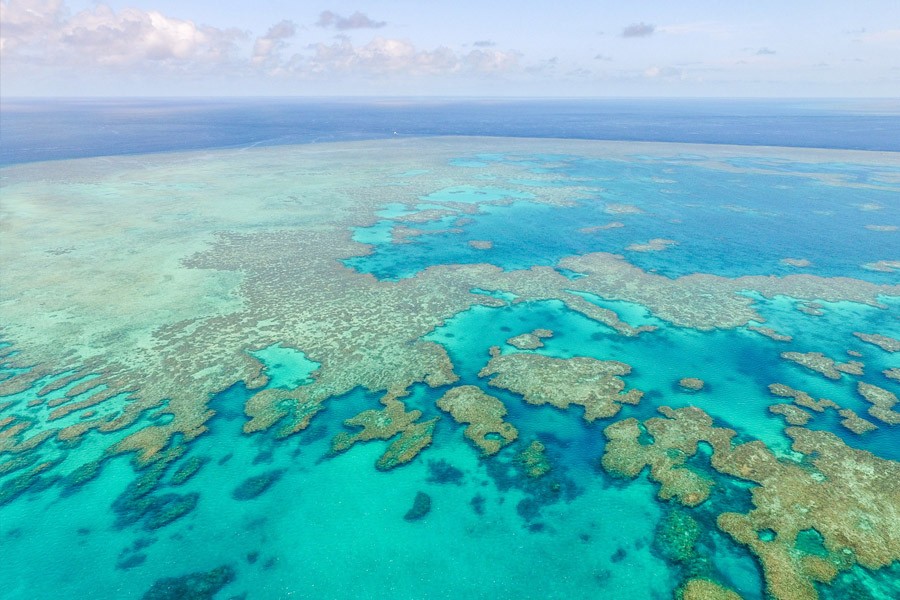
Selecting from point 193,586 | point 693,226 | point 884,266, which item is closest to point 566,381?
point 193,586

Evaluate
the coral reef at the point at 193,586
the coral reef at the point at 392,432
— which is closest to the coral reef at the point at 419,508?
the coral reef at the point at 392,432

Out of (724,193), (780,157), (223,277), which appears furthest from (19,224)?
(780,157)

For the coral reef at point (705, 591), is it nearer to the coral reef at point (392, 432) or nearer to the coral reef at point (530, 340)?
the coral reef at point (392, 432)

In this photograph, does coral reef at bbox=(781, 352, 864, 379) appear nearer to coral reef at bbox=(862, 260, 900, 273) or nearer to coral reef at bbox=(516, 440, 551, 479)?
coral reef at bbox=(516, 440, 551, 479)

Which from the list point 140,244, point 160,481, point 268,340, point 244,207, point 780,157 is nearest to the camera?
point 160,481

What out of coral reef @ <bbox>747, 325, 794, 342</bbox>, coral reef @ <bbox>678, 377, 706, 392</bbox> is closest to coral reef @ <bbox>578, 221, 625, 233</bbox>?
coral reef @ <bbox>747, 325, 794, 342</bbox>

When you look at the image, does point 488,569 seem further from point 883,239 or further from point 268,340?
point 883,239
